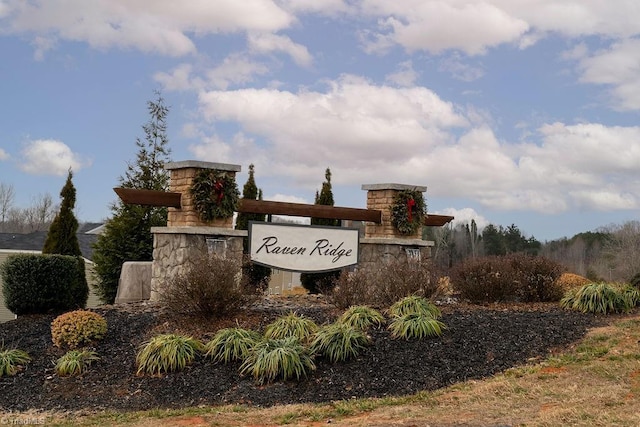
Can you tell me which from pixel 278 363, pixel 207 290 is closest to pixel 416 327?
pixel 278 363

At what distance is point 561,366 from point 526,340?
98cm

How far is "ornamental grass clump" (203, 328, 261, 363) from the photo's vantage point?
8.31 meters

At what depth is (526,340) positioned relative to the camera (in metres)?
8.70

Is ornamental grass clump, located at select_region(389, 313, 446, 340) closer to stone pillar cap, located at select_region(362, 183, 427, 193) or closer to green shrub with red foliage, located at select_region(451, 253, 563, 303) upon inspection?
green shrub with red foliage, located at select_region(451, 253, 563, 303)

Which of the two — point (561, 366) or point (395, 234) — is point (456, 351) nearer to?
point (561, 366)

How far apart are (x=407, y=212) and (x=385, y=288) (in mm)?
4408

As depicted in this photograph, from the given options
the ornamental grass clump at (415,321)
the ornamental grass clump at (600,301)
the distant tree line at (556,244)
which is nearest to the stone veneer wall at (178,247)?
the ornamental grass clump at (415,321)

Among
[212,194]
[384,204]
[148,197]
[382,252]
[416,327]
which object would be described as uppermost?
→ [384,204]

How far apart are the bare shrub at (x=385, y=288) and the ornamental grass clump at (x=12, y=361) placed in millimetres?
4689

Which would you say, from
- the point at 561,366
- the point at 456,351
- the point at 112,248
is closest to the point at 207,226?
the point at 112,248

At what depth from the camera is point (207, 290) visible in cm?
956

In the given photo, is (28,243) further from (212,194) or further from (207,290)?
(207,290)

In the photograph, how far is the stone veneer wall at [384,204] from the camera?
15.1 meters

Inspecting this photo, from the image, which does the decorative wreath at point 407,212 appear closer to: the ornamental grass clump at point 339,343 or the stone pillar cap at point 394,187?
the stone pillar cap at point 394,187
